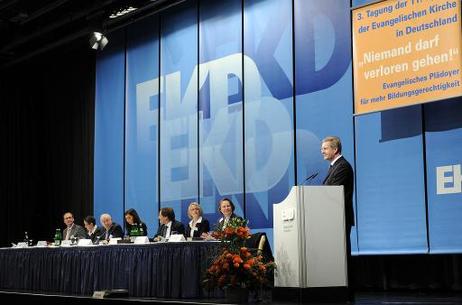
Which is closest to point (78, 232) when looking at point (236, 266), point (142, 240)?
point (142, 240)

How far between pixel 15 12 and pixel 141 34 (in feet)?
6.32

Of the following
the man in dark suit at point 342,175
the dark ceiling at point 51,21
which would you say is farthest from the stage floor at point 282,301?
the dark ceiling at point 51,21

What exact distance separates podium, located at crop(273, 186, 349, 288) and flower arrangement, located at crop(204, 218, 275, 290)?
0.16m

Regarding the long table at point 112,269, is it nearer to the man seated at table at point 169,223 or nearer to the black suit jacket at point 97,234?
the man seated at table at point 169,223

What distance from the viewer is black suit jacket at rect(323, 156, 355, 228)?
16.1 ft

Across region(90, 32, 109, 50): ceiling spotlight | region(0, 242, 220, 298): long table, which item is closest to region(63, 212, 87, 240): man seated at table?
region(0, 242, 220, 298): long table

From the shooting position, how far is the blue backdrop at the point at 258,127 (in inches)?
265

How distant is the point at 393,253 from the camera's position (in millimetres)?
6832

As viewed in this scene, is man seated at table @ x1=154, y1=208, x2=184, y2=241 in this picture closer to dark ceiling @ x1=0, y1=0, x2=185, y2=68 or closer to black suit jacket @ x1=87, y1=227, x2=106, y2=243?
black suit jacket @ x1=87, y1=227, x2=106, y2=243

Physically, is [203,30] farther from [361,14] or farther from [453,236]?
[453,236]

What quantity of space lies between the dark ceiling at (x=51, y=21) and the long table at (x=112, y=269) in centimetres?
385

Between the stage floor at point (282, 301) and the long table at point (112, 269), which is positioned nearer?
the stage floor at point (282, 301)

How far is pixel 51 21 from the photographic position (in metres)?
11.4

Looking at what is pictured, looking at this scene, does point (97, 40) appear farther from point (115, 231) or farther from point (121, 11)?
point (115, 231)
